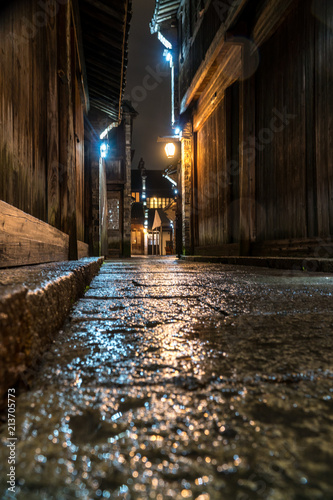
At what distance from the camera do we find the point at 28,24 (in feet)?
9.32

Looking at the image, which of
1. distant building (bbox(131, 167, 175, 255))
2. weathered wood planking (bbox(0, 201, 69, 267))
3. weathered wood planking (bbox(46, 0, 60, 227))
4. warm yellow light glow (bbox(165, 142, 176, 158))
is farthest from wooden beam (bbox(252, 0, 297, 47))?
distant building (bbox(131, 167, 175, 255))

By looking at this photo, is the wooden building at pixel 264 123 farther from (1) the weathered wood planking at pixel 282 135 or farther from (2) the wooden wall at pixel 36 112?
(2) the wooden wall at pixel 36 112

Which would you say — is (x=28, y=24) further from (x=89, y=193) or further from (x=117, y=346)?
(x=89, y=193)

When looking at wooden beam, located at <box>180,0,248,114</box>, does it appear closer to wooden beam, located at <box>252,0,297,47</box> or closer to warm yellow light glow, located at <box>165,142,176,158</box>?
wooden beam, located at <box>252,0,297,47</box>

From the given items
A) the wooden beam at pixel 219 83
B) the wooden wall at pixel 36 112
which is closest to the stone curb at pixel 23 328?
the wooden wall at pixel 36 112

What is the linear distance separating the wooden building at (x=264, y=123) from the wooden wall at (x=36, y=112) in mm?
2918

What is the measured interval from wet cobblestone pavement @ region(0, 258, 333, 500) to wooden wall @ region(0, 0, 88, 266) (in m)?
1.80

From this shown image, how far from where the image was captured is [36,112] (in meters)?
3.11

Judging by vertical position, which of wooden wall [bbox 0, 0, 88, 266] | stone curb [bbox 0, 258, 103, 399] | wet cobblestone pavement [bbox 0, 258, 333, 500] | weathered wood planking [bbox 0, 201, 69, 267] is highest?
wooden wall [bbox 0, 0, 88, 266]

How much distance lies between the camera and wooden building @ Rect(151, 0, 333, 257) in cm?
381

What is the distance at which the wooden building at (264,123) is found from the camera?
381cm

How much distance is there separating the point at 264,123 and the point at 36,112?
3.62 m

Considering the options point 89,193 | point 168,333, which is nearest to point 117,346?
point 168,333

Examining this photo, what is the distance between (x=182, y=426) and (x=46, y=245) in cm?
247
